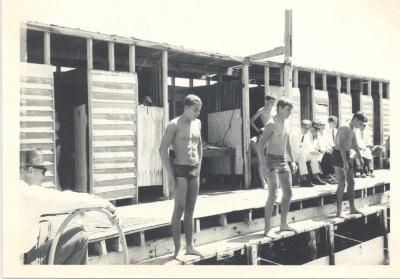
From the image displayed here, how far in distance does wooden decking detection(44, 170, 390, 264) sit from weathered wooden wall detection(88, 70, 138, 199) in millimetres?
433

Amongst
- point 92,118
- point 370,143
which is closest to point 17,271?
point 92,118

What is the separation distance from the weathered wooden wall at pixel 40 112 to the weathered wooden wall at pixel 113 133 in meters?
0.57

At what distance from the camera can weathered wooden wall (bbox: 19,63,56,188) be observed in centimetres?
532

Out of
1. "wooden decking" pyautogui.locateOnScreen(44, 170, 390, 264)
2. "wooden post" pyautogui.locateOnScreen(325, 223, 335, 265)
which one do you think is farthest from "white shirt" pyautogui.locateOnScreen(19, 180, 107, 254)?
"wooden post" pyautogui.locateOnScreen(325, 223, 335, 265)

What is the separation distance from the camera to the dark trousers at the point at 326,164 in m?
8.23

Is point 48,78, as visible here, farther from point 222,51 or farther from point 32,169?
point 222,51

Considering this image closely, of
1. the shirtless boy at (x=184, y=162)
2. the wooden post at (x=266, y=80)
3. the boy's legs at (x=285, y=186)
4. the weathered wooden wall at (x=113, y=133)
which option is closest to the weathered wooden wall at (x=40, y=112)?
the weathered wooden wall at (x=113, y=133)

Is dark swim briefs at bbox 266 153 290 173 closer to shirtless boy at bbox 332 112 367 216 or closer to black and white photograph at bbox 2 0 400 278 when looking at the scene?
black and white photograph at bbox 2 0 400 278

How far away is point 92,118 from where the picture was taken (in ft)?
19.3

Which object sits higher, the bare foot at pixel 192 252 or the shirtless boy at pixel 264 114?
the shirtless boy at pixel 264 114

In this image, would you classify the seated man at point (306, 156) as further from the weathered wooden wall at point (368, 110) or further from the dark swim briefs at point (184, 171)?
the dark swim briefs at point (184, 171)

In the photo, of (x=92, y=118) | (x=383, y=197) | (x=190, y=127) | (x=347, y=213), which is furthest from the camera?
(x=383, y=197)

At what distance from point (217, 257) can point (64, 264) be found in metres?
1.68

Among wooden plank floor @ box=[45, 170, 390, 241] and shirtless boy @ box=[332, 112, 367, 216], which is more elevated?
shirtless boy @ box=[332, 112, 367, 216]
